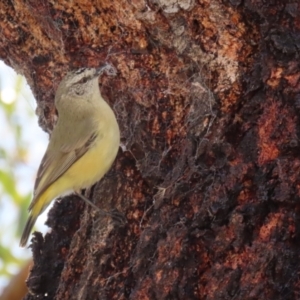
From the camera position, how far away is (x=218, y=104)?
3.00m

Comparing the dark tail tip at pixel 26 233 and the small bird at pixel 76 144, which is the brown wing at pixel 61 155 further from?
the dark tail tip at pixel 26 233

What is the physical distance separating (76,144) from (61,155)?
0.10 meters

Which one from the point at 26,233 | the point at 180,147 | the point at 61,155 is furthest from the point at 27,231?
the point at 180,147

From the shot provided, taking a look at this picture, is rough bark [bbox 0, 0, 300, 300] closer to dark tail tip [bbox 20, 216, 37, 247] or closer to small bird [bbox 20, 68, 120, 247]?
small bird [bbox 20, 68, 120, 247]

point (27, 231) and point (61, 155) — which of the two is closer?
point (27, 231)

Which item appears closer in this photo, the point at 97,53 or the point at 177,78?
the point at 177,78

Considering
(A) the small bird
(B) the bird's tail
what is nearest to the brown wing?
(A) the small bird

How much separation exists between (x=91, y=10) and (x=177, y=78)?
528 mm

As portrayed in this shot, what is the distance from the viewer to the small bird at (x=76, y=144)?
3547 millimetres

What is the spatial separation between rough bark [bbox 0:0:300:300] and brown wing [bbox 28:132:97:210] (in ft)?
0.68

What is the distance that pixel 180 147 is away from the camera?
3.11 m

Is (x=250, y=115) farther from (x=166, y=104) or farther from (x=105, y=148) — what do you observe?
(x=105, y=148)

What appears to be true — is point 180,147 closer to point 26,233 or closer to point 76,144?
point 76,144

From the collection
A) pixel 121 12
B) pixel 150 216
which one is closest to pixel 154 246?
pixel 150 216
